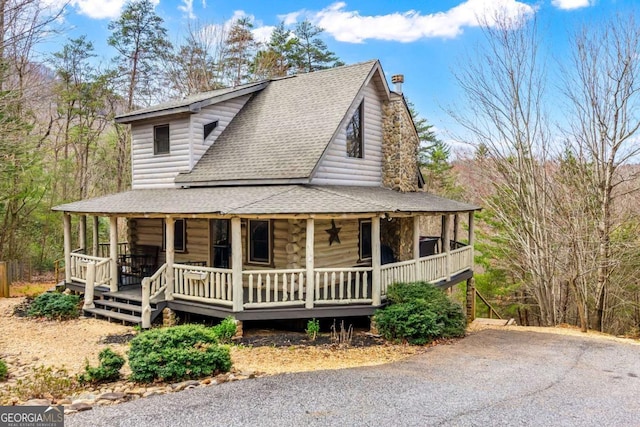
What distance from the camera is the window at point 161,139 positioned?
49.3ft

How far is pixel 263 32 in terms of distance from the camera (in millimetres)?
Result: 32594

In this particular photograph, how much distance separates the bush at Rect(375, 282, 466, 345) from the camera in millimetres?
9648

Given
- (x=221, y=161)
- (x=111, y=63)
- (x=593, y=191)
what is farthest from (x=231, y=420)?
(x=111, y=63)

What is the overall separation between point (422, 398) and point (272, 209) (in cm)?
520

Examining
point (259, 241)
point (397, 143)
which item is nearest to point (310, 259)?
point (259, 241)

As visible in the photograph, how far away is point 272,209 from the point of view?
9.78 metres

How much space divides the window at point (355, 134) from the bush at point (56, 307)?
9430mm

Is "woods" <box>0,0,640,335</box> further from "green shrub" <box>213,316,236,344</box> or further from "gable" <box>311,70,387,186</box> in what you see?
"green shrub" <box>213,316,236,344</box>

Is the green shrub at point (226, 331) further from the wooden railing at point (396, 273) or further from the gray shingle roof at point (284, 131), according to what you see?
the gray shingle roof at point (284, 131)

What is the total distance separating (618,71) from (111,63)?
26.6m

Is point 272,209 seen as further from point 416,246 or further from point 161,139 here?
point 161,139

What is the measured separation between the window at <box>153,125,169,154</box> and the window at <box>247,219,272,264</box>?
4978 millimetres

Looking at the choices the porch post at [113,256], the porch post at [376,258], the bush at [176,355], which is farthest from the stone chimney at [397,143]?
the bush at [176,355]

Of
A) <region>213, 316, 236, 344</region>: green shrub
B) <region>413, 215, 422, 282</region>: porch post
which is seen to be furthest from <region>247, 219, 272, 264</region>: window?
<region>413, 215, 422, 282</region>: porch post
